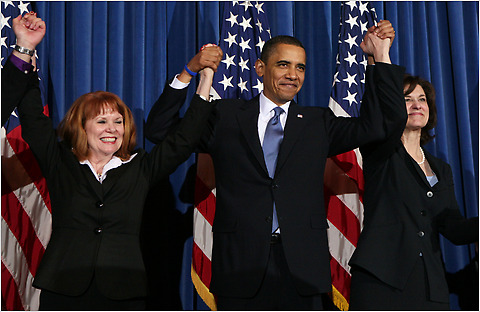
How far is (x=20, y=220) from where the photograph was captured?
2.73 m

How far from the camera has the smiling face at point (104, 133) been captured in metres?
2.05

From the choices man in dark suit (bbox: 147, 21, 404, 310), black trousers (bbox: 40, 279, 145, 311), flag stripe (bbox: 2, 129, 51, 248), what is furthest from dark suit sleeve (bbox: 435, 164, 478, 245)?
flag stripe (bbox: 2, 129, 51, 248)

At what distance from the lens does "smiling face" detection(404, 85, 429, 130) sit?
2.44 m

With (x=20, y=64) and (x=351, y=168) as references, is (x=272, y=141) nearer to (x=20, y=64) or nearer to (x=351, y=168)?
(x=20, y=64)

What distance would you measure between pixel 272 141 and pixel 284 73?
1.06 ft

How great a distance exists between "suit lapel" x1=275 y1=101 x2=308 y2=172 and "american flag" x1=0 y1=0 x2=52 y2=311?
1448 millimetres

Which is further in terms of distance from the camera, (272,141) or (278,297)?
(272,141)

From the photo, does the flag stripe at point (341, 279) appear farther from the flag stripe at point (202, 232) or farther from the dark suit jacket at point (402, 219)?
the dark suit jacket at point (402, 219)

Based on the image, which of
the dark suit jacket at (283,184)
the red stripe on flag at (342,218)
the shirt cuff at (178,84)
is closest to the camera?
the dark suit jacket at (283,184)

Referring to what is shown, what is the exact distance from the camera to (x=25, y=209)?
275 centimetres

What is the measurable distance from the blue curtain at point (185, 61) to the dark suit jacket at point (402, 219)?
1.07m

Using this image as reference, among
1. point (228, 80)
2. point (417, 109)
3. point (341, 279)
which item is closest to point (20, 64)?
point (228, 80)

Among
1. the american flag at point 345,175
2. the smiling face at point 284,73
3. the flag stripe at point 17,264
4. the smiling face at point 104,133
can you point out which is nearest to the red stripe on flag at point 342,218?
the american flag at point 345,175

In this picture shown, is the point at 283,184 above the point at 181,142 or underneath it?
underneath
